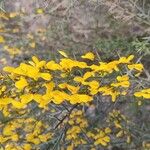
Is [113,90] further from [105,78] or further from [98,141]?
[98,141]

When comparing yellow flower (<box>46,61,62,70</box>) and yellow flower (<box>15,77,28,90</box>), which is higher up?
yellow flower (<box>46,61,62,70</box>)

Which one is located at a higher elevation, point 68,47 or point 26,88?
point 26,88

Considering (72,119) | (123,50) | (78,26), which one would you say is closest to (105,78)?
(72,119)

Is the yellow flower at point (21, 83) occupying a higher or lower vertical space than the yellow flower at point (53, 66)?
lower

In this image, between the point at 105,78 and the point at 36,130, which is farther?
the point at 36,130

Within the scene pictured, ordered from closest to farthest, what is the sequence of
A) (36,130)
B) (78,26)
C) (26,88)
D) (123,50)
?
1. (26,88)
2. (36,130)
3. (123,50)
4. (78,26)

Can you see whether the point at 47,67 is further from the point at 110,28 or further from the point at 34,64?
the point at 110,28

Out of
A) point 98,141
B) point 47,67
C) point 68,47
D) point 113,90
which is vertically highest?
point 47,67

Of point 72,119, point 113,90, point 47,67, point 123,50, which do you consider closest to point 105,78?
point 113,90

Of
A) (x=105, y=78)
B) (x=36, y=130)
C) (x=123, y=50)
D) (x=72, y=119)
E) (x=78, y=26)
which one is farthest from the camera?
(x=78, y=26)
